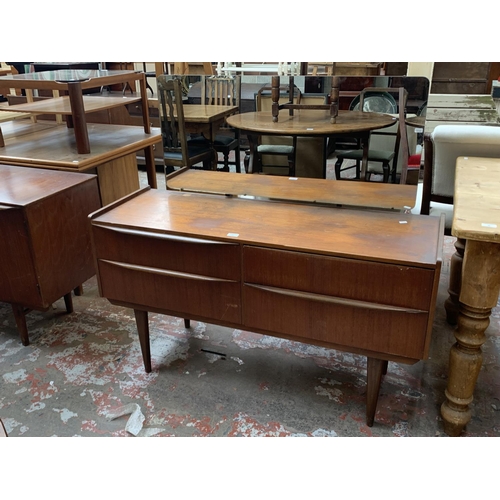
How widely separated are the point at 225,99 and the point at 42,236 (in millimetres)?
991

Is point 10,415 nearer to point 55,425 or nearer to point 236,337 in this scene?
point 55,425

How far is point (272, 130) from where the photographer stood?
187 cm

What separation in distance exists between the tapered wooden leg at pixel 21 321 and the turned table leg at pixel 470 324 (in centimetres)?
183

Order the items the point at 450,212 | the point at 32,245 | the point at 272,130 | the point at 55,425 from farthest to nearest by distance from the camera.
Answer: the point at 450,212
the point at 32,245
the point at 272,130
the point at 55,425

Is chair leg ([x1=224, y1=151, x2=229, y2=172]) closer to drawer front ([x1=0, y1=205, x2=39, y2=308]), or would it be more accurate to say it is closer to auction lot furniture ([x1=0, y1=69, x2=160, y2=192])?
drawer front ([x1=0, y1=205, x2=39, y2=308])

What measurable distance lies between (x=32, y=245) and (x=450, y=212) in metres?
1.87

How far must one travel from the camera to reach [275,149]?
1897 millimetres

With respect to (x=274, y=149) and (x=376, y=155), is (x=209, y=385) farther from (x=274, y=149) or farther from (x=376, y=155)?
(x=376, y=155)

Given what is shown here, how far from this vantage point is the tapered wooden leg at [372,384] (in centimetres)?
160

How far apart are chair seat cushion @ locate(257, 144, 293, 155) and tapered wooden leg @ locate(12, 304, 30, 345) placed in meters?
1.31

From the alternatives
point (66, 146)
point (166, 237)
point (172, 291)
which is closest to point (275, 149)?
point (166, 237)

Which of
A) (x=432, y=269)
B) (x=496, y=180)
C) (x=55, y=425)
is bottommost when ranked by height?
(x=55, y=425)

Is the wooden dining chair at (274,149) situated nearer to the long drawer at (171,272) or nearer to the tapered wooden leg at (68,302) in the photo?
the long drawer at (171,272)

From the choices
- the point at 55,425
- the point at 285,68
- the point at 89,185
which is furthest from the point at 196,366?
the point at 285,68
